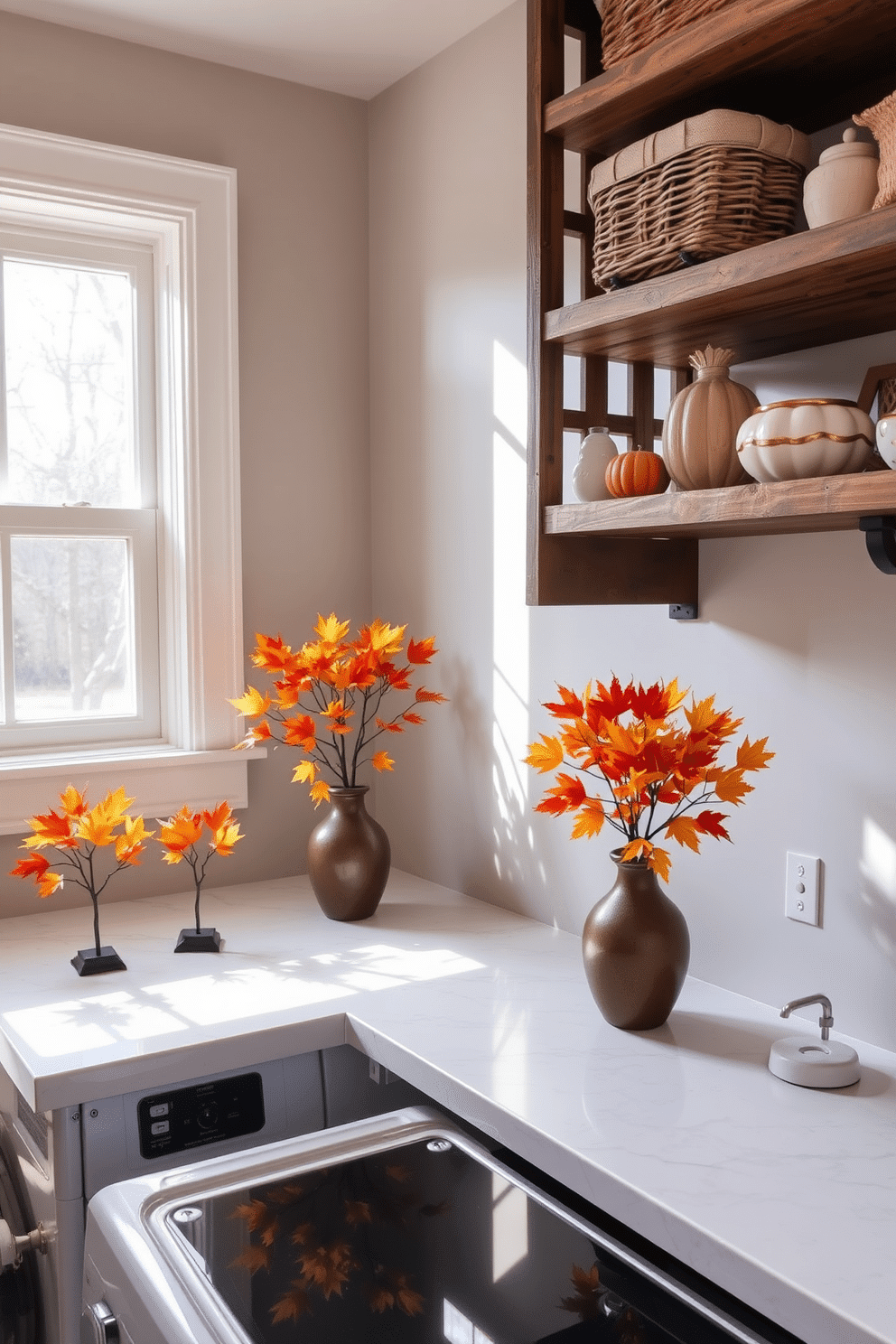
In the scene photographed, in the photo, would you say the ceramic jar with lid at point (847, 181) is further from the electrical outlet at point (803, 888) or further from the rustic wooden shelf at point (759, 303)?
the electrical outlet at point (803, 888)

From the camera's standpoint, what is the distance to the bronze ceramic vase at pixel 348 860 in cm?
210

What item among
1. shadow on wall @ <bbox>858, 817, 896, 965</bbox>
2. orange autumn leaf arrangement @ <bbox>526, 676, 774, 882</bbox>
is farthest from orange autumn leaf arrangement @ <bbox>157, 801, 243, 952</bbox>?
shadow on wall @ <bbox>858, 817, 896, 965</bbox>

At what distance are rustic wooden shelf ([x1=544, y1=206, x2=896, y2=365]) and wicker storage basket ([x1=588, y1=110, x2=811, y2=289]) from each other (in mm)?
51

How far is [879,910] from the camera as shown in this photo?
58.7 inches

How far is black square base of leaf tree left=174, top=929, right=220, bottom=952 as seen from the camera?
1963 millimetres

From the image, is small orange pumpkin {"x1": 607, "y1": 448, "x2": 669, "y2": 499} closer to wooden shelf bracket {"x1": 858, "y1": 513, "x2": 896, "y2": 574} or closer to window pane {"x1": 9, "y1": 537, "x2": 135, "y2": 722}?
wooden shelf bracket {"x1": 858, "y1": 513, "x2": 896, "y2": 574}

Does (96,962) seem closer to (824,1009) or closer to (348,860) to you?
(348,860)

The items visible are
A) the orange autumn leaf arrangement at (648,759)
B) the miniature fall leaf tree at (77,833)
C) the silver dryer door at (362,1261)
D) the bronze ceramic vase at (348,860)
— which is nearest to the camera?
the silver dryer door at (362,1261)

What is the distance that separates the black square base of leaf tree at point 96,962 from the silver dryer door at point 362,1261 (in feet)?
1.95

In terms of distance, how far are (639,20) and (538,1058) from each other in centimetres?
135

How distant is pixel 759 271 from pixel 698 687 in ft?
2.31

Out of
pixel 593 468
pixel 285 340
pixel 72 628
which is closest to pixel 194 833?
pixel 72 628

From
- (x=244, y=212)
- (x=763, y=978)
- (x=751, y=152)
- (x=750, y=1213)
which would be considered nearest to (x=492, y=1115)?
(x=750, y=1213)

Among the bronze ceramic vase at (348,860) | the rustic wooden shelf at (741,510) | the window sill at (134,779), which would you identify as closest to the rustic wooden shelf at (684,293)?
the rustic wooden shelf at (741,510)
